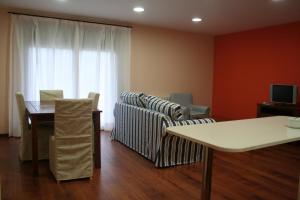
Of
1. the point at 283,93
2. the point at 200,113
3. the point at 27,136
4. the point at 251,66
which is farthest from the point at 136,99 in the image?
the point at 251,66

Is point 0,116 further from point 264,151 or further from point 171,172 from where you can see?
point 264,151

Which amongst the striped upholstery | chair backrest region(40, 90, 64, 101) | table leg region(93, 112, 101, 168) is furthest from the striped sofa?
chair backrest region(40, 90, 64, 101)

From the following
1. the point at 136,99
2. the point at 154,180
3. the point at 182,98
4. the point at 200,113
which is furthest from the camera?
the point at 182,98

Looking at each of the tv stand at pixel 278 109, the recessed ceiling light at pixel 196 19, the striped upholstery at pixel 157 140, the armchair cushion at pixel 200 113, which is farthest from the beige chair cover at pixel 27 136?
the tv stand at pixel 278 109

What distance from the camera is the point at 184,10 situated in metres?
4.51

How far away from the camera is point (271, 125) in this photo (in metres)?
2.19

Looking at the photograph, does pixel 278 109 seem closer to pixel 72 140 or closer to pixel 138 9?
pixel 138 9

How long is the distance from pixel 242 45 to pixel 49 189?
17.6 feet

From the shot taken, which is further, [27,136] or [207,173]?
[27,136]

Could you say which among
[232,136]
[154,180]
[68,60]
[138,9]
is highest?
[138,9]

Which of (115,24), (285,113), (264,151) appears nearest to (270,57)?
(285,113)

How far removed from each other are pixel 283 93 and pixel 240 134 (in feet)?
13.1

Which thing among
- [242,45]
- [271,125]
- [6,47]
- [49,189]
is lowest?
[49,189]

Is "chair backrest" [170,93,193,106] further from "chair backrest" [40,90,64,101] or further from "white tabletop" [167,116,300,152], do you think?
"white tabletop" [167,116,300,152]
